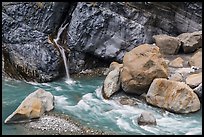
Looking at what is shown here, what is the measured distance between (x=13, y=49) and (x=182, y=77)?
319 inches

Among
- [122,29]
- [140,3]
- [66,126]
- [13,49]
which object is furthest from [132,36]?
[66,126]

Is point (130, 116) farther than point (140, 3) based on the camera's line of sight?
No

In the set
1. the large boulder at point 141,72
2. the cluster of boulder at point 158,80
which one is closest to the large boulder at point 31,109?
the cluster of boulder at point 158,80

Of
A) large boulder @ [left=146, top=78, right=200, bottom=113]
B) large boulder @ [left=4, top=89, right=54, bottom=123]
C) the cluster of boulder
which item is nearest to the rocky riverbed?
large boulder @ [left=4, top=89, right=54, bottom=123]

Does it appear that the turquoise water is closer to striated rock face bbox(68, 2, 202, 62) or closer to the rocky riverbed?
the rocky riverbed

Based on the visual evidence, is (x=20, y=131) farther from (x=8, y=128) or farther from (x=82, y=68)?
(x=82, y=68)

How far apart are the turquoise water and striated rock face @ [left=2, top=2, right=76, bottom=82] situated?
76 centimetres

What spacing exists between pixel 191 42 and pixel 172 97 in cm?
576

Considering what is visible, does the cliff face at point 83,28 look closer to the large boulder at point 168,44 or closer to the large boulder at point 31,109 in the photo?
the large boulder at point 168,44

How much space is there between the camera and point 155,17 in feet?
66.3

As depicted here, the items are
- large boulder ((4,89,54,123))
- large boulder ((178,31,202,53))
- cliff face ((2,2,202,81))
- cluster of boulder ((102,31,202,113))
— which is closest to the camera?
large boulder ((4,89,54,123))

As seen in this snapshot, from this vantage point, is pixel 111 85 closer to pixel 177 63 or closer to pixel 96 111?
pixel 96 111

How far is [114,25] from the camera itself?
19.5 meters

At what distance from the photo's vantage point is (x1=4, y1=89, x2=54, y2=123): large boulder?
13086 millimetres
